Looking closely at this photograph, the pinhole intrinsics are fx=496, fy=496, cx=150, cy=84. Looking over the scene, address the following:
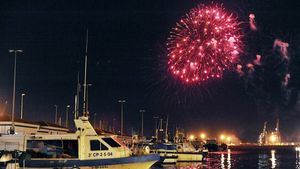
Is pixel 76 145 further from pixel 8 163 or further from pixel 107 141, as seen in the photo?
pixel 8 163

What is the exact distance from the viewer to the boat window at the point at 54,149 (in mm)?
40219

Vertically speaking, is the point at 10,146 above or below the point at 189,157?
above

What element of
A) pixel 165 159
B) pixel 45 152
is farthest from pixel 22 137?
pixel 165 159

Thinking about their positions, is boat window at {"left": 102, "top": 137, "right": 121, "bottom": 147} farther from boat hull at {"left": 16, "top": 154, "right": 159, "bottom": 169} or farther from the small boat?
the small boat

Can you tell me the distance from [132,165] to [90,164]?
366 centimetres

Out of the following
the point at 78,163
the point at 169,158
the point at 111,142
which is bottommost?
the point at 169,158

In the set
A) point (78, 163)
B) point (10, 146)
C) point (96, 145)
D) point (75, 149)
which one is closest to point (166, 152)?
point (96, 145)

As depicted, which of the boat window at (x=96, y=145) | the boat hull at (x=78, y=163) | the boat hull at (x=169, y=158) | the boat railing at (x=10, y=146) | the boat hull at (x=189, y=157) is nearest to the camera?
the boat railing at (x=10, y=146)

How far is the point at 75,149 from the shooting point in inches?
1582

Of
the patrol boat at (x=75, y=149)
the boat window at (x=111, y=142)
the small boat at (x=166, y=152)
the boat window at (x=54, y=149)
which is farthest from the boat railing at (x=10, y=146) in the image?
the small boat at (x=166, y=152)

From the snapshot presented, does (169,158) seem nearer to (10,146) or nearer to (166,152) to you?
(166,152)

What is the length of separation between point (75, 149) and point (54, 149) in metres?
1.79

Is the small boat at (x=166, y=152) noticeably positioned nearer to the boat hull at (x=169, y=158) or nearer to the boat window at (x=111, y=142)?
the boat hull at (x=169, y=158)

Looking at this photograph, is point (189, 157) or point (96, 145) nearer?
point (96, 145)
